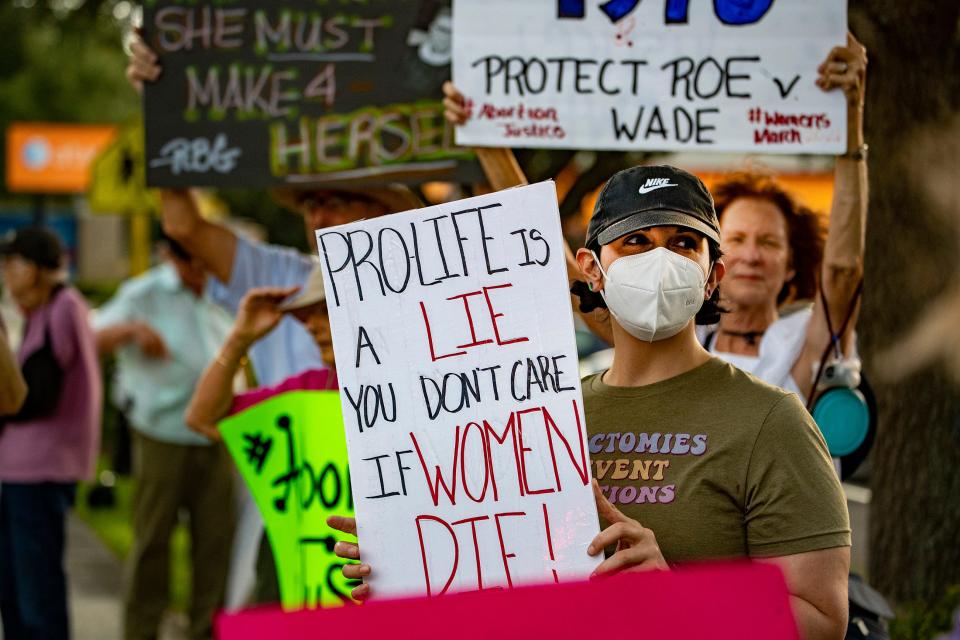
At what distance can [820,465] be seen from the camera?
2.40 meters

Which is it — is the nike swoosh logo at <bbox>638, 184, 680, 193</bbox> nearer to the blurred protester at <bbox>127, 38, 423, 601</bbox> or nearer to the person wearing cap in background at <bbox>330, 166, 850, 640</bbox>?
the person wearing cap in background at <bbox>330, 166, 850, 640</bbox>

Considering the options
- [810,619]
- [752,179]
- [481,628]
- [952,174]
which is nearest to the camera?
[481,628]

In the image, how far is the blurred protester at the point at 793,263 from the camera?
3.61m

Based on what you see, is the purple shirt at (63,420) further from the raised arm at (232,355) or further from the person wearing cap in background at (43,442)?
the raised arm at (232,355)

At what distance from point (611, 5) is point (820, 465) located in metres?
2.05

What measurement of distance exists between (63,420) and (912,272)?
3.65 metres

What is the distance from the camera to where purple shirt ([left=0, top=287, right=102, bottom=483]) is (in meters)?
5.86

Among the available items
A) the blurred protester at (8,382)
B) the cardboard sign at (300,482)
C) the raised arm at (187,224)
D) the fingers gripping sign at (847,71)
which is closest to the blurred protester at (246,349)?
the cardboard sign at (300,482)

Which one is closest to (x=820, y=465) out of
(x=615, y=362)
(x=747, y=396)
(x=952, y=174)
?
(x=747, y=396)

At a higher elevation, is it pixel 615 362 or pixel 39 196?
pixel 39 196

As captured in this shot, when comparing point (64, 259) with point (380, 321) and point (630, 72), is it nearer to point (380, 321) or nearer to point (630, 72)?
point (630, 72)

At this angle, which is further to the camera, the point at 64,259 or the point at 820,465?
the point at 64,259

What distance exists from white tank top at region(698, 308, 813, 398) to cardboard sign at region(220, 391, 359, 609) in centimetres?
112

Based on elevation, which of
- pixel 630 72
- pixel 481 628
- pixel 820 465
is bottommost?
pixel 481 628
